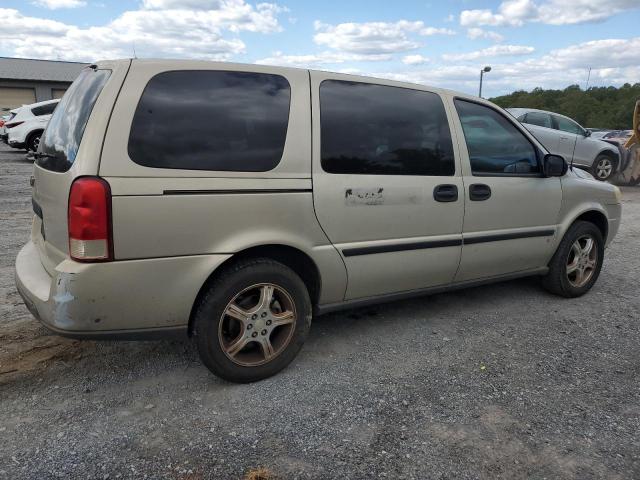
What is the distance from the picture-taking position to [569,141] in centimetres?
1250

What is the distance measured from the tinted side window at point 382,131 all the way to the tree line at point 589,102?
175ft

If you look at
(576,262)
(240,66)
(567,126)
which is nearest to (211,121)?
(240,66)

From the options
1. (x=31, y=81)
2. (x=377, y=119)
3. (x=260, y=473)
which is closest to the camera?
(x=260, y=473)

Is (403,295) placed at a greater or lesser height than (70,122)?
lesser

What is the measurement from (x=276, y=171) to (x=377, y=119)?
0.87 metres

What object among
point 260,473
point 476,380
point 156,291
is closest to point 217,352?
point 156,291

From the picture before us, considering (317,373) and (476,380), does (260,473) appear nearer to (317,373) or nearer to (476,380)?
(317,373)

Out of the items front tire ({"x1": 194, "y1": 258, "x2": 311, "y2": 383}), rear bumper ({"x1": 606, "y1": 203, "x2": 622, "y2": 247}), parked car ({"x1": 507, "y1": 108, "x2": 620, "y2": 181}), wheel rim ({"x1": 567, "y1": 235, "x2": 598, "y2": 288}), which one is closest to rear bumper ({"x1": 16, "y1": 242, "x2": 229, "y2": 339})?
front tire ({"x1": 194, "y1": 258, "x2": 311, "y2": 383})

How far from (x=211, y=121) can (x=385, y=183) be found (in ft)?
3.87

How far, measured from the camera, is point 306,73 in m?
3.20

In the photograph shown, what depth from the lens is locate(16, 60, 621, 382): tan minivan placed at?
2.54 metres

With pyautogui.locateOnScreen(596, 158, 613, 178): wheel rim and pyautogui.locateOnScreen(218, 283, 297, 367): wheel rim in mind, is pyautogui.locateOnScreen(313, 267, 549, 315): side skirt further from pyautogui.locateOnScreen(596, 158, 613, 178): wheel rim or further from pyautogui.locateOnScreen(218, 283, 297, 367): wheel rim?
pyautogui.locateOnScreen(596, 158, 613, 178): wheel rim

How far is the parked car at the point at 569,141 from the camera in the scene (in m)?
12.5

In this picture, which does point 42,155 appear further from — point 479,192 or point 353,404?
point 479,192
